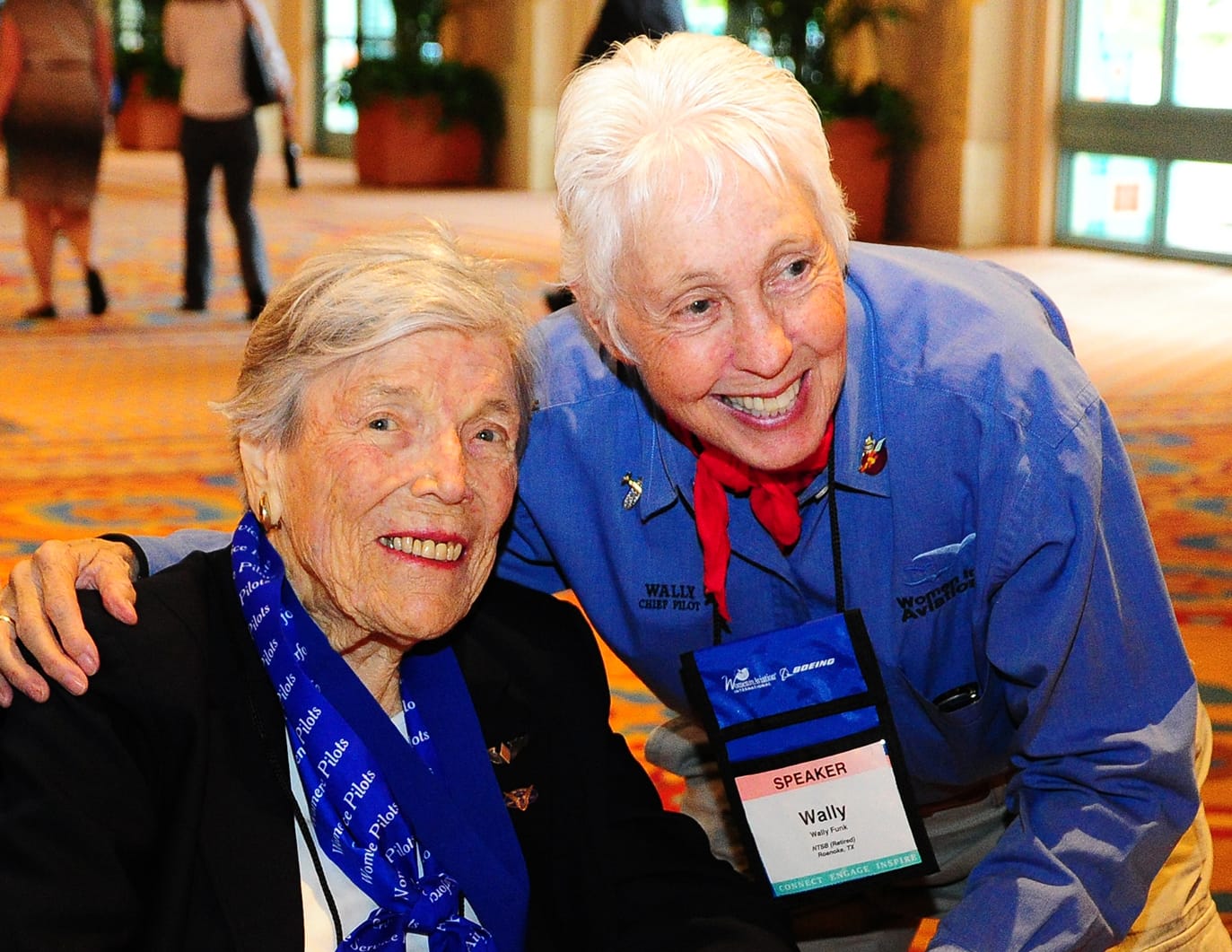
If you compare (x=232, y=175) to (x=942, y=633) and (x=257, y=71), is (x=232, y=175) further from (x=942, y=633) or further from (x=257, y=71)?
(x=942, y=633)

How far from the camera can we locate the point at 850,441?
1.96 meters

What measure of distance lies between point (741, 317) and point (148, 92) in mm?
22108

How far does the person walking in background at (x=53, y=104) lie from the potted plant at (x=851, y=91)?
16.9ft

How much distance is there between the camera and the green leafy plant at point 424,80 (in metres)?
16.5

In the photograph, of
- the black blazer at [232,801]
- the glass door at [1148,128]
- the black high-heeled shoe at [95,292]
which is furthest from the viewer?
the glass door at [1148,128]

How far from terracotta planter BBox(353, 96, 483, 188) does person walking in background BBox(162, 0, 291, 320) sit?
783 centimetres

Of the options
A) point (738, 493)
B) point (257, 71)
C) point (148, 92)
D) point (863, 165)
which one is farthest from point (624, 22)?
point (148, 92)

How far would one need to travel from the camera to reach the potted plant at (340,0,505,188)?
16.5 metres

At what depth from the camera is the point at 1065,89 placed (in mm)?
11703

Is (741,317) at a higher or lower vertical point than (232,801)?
higher

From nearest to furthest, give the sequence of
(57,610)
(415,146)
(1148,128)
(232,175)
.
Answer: (57,610) < (232,175) < (1148,128) < (415,146)

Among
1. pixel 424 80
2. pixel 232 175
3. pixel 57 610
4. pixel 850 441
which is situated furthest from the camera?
pixel 424 80

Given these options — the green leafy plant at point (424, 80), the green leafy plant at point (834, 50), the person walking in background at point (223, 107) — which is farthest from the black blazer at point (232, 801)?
the green leafy plant at point (424, 80)

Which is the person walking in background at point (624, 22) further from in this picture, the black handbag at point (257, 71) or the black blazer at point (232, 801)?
the black blazer at point (232, 801)
